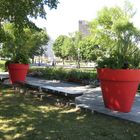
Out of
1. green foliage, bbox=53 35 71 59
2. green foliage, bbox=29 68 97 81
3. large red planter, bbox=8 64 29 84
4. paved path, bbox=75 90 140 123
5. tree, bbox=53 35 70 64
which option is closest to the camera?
paved path, bbox=75 90 140 123

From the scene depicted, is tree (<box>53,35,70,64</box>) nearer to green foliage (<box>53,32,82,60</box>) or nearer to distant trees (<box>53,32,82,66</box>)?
distant trees (<box>53,32,82,66</box>)

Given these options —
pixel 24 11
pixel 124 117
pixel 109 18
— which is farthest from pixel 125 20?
pixel 124 117

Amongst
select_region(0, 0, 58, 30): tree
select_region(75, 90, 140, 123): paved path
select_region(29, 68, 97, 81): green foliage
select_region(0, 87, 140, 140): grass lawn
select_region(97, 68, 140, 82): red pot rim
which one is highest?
select_region(0, 0, 58, 30): tree

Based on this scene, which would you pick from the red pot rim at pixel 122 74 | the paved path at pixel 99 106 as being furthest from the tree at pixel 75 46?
the red pot rim at pixel 122 74

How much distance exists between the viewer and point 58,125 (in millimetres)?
7172

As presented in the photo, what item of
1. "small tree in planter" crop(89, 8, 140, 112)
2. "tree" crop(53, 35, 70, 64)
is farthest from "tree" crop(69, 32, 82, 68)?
"small tree in planter" crop(89, 8, 140, 112)

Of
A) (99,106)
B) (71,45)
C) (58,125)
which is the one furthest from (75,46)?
(58,125)

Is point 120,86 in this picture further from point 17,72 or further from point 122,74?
point 17,72

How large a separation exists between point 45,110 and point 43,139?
2535mm

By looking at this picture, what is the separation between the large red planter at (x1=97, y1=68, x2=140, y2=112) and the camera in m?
7.92

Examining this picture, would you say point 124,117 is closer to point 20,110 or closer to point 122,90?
point 122,90

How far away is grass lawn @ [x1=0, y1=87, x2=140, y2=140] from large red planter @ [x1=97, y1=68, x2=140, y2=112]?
1.52ft

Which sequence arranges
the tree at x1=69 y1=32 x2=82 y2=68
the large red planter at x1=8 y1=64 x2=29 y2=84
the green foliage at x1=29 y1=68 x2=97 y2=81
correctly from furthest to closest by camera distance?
the tree at x1=69 y1=32 x2=82 y2=68 < the green foliage at x1=29 y1=68 x2=97 y2=81 < the large red planter at x1=8 y1=64 x2=29 y2=84

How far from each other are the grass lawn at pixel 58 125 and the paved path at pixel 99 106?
0.73 feet
